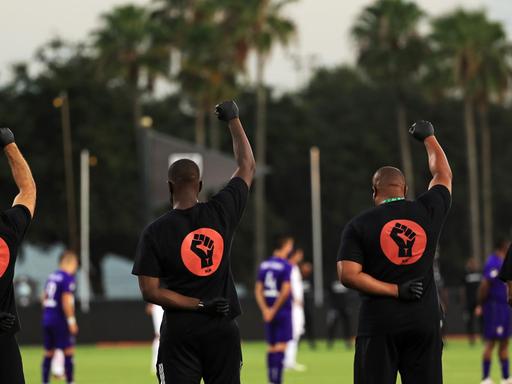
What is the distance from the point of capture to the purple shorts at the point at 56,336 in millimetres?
20750

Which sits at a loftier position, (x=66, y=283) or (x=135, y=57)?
(x=135, y=57)

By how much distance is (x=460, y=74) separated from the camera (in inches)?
2901

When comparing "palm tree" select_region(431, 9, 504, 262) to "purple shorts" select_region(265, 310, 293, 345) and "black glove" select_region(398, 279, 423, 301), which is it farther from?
"black glove" select_region(398, 279, 423, 301)

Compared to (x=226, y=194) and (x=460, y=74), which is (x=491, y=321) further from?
(x=460, y=74)

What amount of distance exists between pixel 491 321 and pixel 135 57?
51.9 metres

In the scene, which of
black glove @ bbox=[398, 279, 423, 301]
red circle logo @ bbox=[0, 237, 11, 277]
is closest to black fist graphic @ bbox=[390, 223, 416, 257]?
Result: black glove @ bbox=[398, 279, 423, 301]

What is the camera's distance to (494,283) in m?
20.8

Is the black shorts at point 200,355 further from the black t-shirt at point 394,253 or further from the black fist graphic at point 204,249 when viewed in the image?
the black t-shirt at point 394,253

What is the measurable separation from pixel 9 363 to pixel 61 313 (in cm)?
1236

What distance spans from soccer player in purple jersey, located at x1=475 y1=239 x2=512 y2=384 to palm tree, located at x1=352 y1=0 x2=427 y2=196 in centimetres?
5223

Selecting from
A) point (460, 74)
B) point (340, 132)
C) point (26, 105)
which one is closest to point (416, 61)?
point (460, 74)

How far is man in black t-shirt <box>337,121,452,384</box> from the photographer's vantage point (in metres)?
9.28

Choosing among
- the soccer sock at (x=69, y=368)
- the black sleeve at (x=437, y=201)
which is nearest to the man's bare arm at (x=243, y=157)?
the black sleeve at (x=437, y=201)

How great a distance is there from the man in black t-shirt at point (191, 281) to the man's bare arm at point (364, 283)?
35.2 inches
